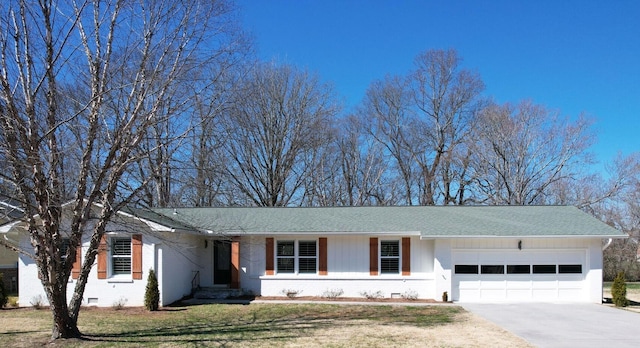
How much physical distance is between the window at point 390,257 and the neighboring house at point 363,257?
0.04 m

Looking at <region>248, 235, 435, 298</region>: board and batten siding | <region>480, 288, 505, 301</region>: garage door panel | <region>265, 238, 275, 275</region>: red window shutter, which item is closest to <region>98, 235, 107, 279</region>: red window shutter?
<region>248, 235, 435, 298</region>: board and batten siding

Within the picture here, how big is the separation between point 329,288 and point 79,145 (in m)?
10.5

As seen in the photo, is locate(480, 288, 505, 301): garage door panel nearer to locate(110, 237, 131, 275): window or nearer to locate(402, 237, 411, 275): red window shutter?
locate(402, 237, 411, 275): red window shutter

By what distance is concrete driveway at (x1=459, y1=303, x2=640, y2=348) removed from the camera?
34.9 ft

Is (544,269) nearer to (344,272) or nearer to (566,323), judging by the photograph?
(566,323)

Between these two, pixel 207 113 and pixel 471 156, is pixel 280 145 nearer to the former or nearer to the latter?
pixel 471 156

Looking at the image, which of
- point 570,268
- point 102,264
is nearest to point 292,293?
point 102,264

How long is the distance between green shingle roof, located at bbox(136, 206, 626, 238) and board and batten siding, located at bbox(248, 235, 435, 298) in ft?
1.75

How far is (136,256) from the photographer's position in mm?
16172

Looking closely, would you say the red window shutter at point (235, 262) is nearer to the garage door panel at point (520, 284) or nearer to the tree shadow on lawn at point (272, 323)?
the tree shadow on lawn at point (272, 323)

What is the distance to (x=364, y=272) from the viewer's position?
59.8 feet

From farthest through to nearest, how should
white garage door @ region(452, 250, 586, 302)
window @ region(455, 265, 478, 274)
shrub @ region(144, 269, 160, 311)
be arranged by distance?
window @ region(455, 265, 478, 274) < white garage door @ region(452, 250, 586, 302) < shrub @ region(144, 269, 160, 311)

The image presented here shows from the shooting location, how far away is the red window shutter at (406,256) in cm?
1803

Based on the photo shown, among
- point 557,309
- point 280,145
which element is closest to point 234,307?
point 557,309
